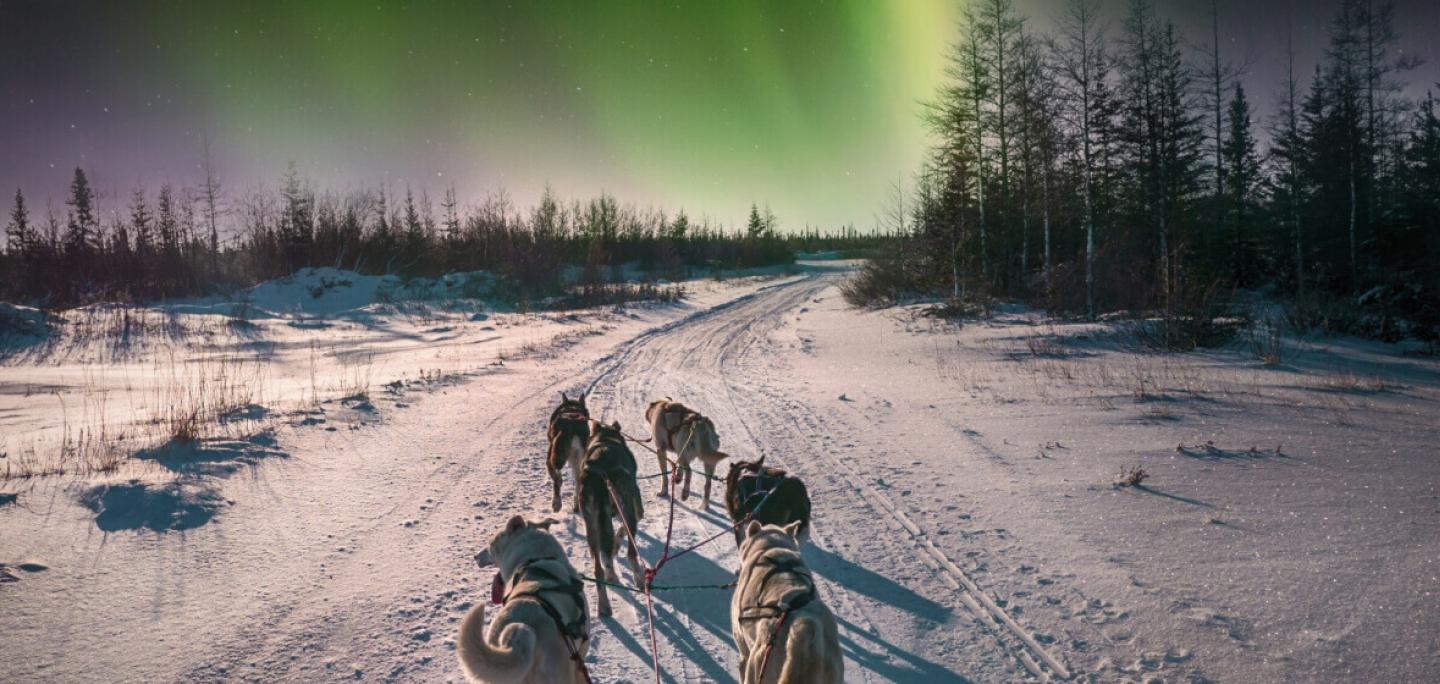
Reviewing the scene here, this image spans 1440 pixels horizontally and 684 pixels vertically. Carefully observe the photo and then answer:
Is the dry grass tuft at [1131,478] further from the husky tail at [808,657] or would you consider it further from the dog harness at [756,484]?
the husky tail at [808,657]

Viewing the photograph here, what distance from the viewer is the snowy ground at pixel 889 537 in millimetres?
3781

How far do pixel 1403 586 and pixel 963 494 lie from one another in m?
3.03

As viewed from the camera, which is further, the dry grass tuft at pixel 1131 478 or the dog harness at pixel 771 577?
the dry grass tuft at pixel 1131 478

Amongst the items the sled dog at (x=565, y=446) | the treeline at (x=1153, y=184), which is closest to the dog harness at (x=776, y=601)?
the sled dog at (x=565, y=446)

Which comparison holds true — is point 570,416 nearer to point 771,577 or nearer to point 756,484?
point 756,484

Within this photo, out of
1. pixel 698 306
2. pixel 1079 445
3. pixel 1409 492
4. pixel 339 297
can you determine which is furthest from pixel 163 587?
pixel 339 297

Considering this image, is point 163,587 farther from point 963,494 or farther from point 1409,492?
point 1409,492

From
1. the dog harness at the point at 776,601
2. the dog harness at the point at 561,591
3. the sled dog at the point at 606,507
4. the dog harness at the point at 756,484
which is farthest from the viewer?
the dog harness at the point at 756,484

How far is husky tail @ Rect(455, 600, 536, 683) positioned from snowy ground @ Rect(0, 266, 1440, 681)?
1286mm

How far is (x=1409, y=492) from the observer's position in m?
5.57

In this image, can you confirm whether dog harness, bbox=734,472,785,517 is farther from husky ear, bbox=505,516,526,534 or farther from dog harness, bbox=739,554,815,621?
husky ear, bbox=505,516,526,534

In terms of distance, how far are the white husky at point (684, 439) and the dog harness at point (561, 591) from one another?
2989mm

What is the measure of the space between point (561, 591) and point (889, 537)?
317 centimetres

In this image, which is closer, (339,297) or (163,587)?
(163,587)
